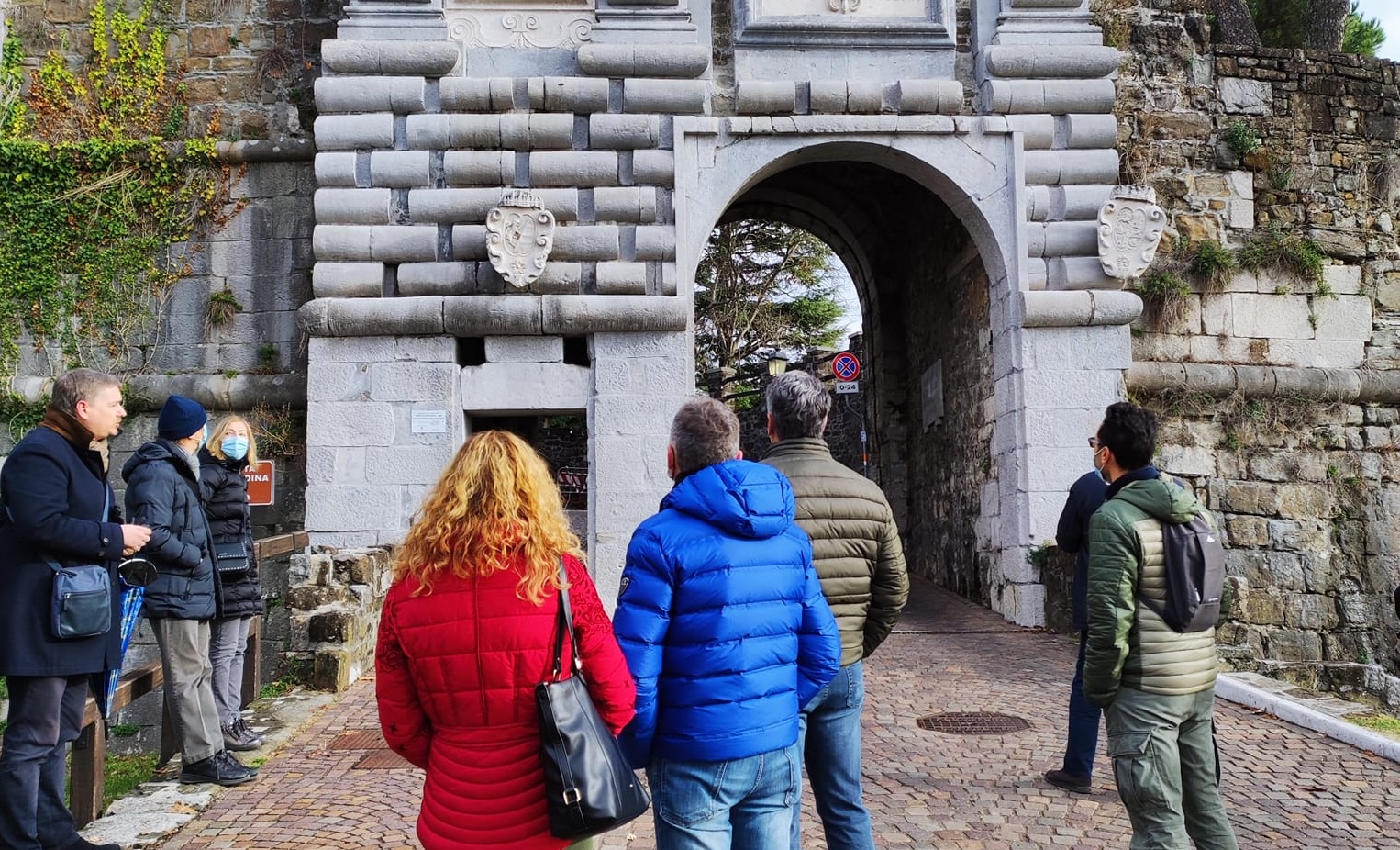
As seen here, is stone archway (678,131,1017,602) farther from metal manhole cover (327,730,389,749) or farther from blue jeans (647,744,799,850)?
blue jeans (647,744,799,850)

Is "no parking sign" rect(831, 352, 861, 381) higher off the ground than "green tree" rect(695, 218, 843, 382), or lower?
lower

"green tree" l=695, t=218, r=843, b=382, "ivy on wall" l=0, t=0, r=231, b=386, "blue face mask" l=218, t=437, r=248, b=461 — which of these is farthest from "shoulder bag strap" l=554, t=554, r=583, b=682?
"green tree" l=695, t=218, r=843, b=382

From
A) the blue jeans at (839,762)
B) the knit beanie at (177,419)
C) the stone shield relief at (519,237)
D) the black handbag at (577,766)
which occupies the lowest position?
the blue jeans at (839,762)

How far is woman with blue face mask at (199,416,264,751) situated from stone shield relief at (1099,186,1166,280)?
6670 mm

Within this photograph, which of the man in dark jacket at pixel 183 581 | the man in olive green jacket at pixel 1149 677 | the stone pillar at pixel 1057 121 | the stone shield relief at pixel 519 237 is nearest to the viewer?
the man in olive green jacket at pixel 1149 677

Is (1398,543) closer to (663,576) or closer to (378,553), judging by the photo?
(378,553)

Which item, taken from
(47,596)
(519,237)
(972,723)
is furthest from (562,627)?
(519,237)

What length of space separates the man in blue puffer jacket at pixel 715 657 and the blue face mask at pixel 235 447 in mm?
2975

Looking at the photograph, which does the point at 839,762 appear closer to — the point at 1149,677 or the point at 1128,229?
the point at 1149,677

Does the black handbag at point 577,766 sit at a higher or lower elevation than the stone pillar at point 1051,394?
lower

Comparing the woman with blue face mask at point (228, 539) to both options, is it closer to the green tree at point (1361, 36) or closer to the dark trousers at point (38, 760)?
the dark trousers at point (38, 760)

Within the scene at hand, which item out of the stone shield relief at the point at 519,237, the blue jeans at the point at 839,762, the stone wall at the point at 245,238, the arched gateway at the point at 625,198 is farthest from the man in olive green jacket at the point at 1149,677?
the stone wall at the point at 245,238

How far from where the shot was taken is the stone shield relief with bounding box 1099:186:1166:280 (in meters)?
8.41

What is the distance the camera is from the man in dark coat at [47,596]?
3318mm
